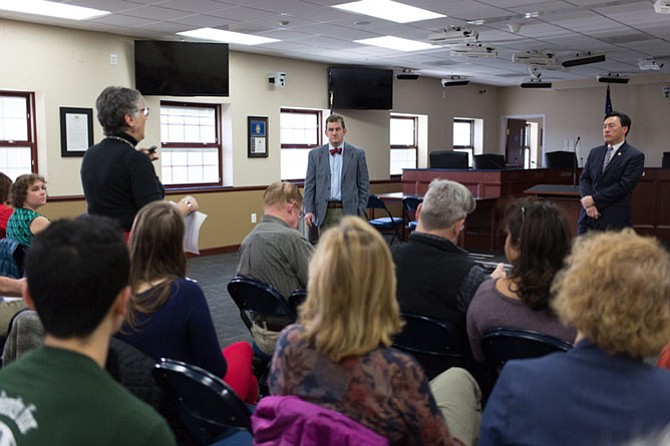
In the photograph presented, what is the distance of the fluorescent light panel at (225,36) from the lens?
7.40 m

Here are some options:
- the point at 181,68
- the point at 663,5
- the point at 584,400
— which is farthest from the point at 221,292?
the point at 584,400

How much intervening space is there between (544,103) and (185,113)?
8.15 metres

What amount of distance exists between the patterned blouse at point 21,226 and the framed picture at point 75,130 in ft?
11.6

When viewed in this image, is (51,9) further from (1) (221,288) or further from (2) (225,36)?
(1) (221,288)

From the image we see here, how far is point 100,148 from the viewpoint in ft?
9.18

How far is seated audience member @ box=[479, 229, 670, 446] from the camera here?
1170mm

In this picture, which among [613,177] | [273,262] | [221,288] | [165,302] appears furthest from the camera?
[221,288]

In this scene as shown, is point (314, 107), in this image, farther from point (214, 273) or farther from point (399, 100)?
point (214, 273)

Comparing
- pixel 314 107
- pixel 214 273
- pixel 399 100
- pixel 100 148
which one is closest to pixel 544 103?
pixel 399 100

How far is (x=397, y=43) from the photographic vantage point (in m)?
8.32

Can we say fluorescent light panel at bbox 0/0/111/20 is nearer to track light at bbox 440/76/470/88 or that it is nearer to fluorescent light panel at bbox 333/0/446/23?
fluorescent light panel at bbox 333/0/446/23

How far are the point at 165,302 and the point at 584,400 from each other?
1.22 metres

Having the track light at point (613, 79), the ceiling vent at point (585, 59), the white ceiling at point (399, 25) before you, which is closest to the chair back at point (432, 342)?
the white ceiling at point (399, 25)

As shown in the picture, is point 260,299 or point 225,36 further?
point 225,36
